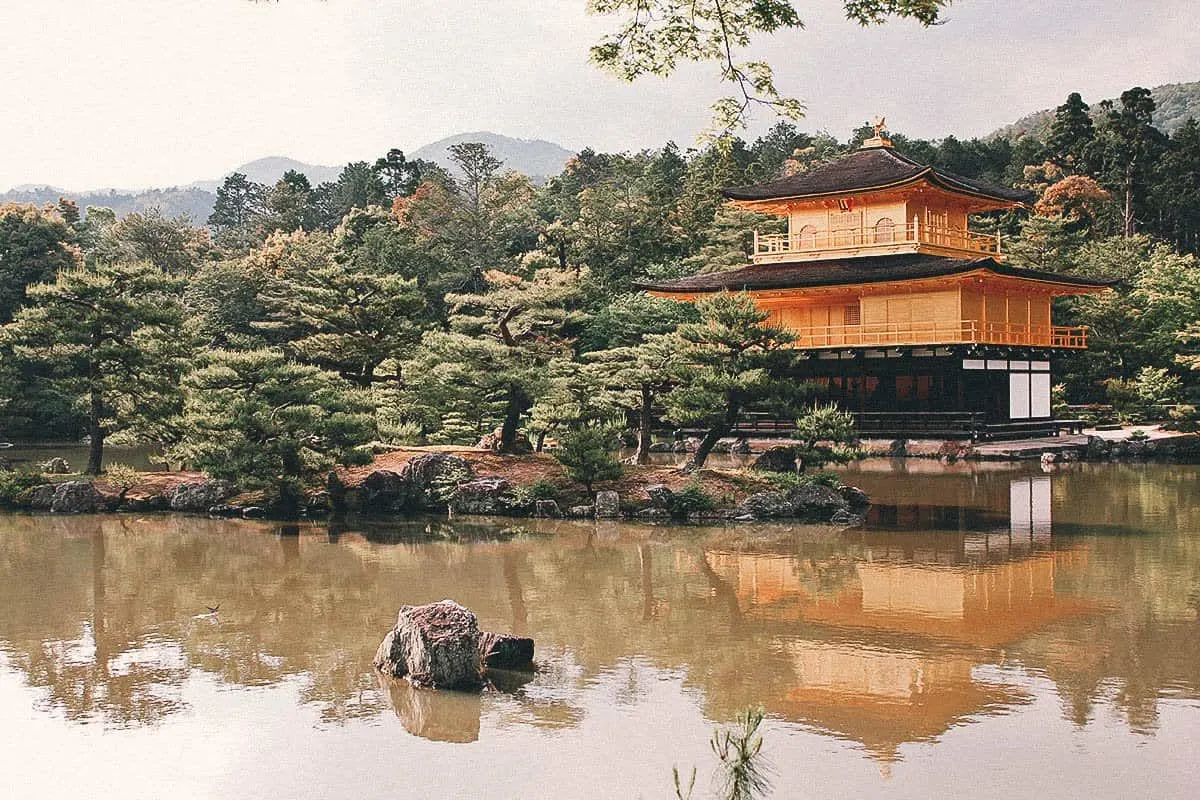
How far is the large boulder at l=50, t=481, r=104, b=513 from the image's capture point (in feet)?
60.3

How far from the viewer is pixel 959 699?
26.2 ft

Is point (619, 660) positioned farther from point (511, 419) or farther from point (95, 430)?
point (95, 430)

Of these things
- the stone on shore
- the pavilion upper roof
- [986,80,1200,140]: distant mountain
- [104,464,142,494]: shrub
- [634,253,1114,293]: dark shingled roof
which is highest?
[986,80,1200,140]: distant mountain

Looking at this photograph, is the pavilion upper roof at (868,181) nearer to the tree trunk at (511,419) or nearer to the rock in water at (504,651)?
the tree trunk at (511,419)

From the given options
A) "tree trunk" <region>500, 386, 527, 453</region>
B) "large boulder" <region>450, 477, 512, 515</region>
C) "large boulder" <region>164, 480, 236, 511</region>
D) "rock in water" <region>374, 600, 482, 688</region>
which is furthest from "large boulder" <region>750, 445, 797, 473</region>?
"rock in water" <region>374, 600, 482, 688</region>

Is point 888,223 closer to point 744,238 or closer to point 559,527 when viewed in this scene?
point 744,238

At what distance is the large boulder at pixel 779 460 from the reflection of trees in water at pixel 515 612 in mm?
2473

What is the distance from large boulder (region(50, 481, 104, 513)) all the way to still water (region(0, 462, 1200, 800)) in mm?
2188

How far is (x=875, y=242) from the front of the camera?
29156mm

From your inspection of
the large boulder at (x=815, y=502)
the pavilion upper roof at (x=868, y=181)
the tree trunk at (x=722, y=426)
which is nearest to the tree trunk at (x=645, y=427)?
the tree trunk at (x=722, y=426)

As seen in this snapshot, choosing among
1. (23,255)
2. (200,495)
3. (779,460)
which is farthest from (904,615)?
(23,255)

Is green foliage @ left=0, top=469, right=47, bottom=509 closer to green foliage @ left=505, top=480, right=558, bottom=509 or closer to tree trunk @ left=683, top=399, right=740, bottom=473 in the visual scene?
green foliage @ left=505, top=480, right=558, bottom=509

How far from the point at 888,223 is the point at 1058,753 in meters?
23.5

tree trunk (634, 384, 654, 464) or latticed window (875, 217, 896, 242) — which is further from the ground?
latticed window (875, 217, 896, 242)
